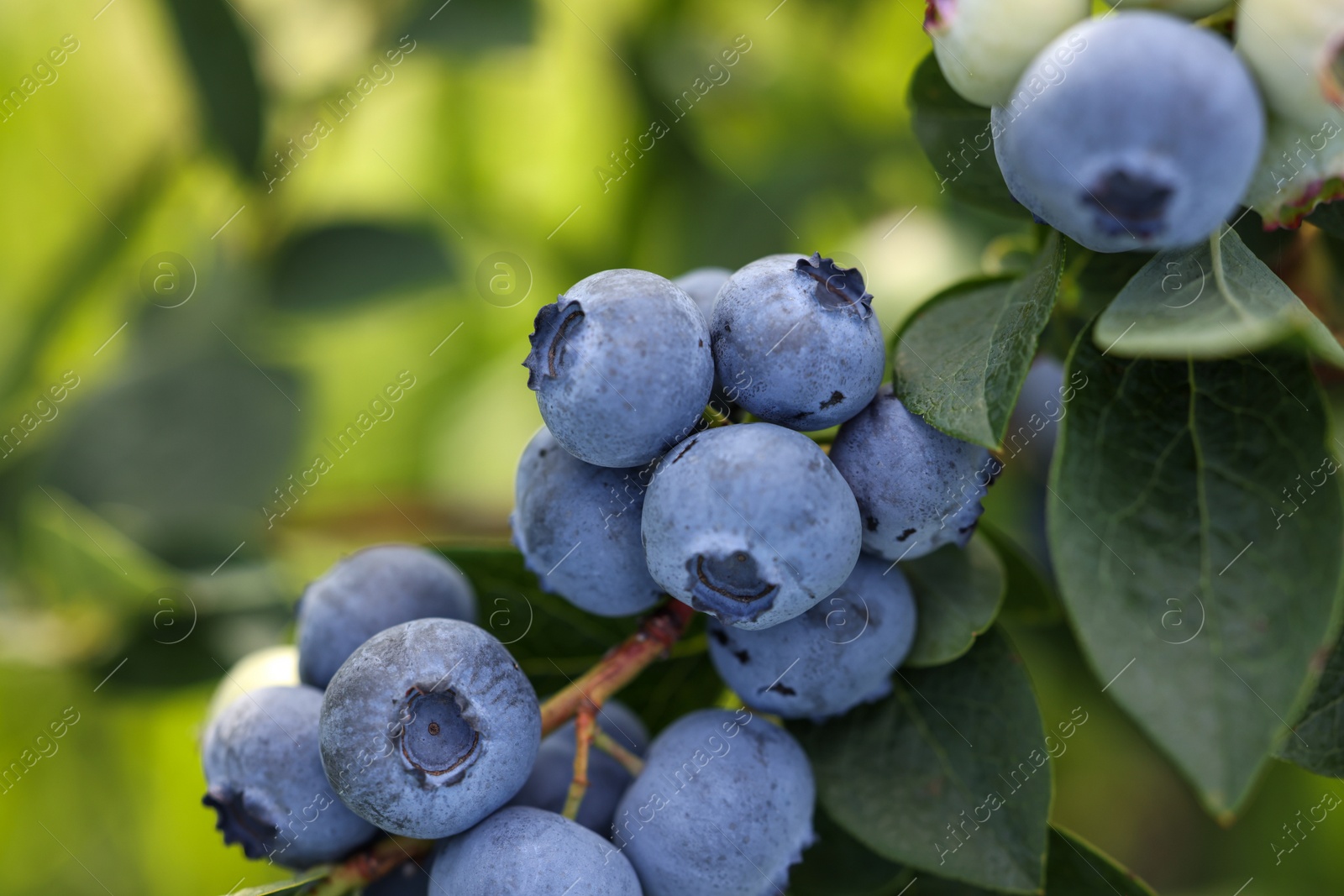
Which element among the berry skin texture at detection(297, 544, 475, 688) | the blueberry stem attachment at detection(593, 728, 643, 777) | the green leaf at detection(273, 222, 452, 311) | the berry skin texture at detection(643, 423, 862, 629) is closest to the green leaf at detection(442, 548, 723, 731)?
the berry skin texture at detection(297, 544, 475, 688)

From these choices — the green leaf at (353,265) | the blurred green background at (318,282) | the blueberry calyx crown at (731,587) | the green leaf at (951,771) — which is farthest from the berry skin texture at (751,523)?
the green leaf at (353,265)

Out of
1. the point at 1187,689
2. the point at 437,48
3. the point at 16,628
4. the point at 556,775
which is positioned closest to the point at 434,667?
the point at 556,775

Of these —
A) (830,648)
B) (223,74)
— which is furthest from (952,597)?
(223,74)

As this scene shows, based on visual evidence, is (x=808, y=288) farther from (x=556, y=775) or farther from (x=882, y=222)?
(x=882, y=222)

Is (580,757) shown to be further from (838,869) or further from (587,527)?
(838,869)

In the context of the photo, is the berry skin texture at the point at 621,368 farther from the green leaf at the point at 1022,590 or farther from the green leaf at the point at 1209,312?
the green leaf at the point at 1022,590

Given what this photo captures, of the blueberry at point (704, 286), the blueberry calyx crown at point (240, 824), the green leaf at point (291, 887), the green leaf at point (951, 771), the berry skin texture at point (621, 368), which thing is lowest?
the green leaf at point (951, 771)

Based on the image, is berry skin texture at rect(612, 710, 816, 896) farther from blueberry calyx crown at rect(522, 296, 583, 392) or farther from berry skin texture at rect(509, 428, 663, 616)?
blueberry calyx crown at rect(522, 296, 583, 392)
